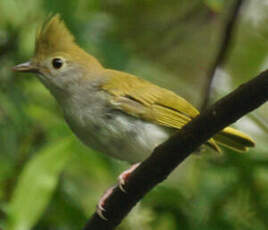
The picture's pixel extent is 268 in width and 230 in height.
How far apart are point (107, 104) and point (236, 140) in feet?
2.32

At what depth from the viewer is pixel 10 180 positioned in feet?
13.3

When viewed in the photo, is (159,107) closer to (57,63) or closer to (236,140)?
(236,140)

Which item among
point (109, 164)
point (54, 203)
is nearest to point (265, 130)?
point (109, 164)

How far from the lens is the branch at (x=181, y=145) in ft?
Answer: 6.99

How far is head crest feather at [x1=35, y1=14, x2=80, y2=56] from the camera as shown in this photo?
3699 mm

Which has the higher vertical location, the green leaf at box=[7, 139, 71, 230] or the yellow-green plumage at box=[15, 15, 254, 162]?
the yellow-green plumage at box=[15, 15, 254, 162]

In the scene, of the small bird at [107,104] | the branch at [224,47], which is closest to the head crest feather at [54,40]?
the small bird at [107,104]

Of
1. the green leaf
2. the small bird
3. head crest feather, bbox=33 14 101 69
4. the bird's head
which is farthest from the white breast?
head crest feather, bbox=33 14 101 69

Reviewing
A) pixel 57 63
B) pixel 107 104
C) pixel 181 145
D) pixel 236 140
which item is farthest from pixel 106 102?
pixel 181 145

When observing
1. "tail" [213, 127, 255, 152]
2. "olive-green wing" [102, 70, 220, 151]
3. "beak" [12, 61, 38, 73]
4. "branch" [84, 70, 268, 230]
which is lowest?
"beak" [12, 61, 38, 73]

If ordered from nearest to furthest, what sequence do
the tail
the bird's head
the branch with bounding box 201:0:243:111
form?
the tail → the bird's head → the branch with bounding box 201:0:243:111

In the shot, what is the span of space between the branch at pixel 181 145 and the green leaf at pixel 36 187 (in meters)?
0.70

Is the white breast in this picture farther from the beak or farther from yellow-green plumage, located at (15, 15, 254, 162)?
the beak

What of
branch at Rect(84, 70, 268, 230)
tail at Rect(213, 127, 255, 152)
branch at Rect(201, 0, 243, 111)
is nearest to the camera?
branch at Rect(84, 70, 268, 230)
